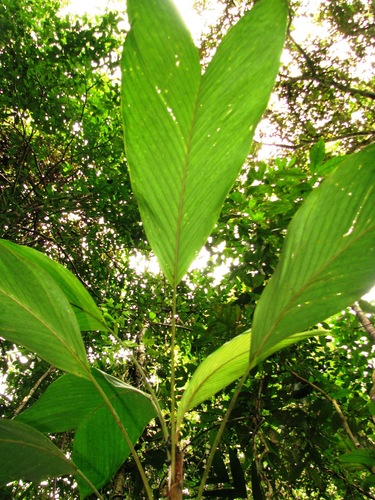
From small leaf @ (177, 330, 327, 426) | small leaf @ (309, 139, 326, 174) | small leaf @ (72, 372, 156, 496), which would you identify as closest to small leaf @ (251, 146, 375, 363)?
small leaf @ (177, 330, 327, 426)

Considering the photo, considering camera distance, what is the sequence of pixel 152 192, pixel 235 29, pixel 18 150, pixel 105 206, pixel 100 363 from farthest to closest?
pixel 18 150 → pixel 105 206 → pixel 100 363 → pixel 152 192 → pixel 235 29

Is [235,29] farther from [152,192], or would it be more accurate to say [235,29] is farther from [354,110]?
[354,110]

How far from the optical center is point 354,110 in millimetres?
5914

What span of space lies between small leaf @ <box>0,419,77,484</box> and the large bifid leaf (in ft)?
1.78

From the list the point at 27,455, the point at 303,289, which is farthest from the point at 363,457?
the point at 27,455

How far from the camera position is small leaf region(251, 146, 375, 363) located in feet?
2.14

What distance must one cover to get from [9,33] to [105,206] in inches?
60.5

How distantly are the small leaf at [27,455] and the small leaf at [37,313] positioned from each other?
0.62 feet

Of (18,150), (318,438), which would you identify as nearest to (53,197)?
(18,150)

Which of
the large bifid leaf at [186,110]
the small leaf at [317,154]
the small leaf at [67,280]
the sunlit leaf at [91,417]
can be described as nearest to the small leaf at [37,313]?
the small leaf at [67,280]

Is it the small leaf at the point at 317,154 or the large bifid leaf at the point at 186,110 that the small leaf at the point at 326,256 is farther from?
the small leaf at the point at 317,154

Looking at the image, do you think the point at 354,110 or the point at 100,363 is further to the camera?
the point at 354,110

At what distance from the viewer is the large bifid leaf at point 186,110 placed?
0.63 m

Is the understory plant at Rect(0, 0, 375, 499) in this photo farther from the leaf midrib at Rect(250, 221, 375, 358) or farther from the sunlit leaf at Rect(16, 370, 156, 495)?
the sunlit leaf at Rect(16, 370, 156, 495)
